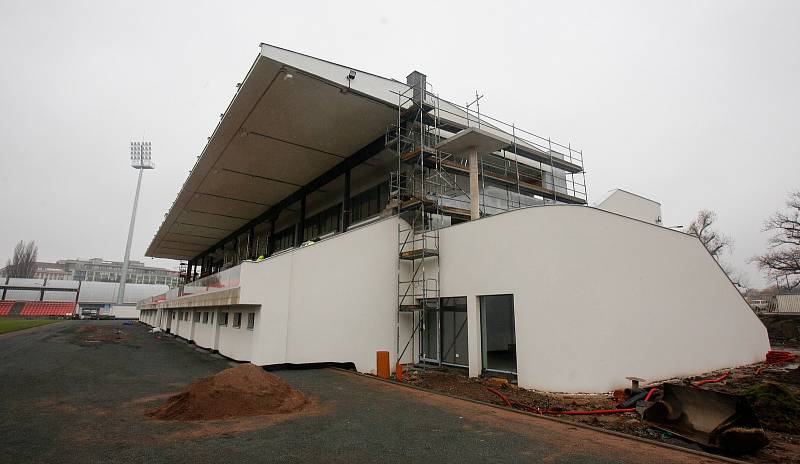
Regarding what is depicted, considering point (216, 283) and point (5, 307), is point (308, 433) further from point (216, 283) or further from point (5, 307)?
point (5, 307)

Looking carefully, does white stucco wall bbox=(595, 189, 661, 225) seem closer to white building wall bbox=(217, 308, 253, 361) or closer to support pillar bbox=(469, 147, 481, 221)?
support pillar bbox=(469, 147, 481, 221)

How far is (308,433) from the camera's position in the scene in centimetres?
579

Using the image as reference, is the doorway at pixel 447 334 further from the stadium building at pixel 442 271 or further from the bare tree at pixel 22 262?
the bare tree at pixel 22 262

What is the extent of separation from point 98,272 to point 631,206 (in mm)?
119117

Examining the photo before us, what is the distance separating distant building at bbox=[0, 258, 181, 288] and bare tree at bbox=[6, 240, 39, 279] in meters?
4.23

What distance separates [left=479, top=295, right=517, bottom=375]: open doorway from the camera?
37.5 ft

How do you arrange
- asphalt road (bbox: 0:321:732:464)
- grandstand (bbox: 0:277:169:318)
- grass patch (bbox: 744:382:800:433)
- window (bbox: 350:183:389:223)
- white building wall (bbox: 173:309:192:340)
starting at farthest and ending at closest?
1. grandstand (bbox: 0:277:169:318)
2. white building wall (bbox: 173:309:192:340)
3. window (bbox: 350:183:389:223)
4. grass patch (bbox: 744:382:800:433)
5. asphalt road (bbox: 0:321:732:464)

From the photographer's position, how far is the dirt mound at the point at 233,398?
6715 millimetres

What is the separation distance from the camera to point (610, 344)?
949 cm

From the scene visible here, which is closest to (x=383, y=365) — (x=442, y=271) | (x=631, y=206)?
(x=442, y=271)

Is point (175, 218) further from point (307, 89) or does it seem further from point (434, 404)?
point (434, 404)

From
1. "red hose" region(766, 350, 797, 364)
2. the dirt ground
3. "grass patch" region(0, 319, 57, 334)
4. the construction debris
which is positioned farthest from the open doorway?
"grass patch" region(0, 319, 57, 334)

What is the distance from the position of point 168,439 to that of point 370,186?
15278 millimetres

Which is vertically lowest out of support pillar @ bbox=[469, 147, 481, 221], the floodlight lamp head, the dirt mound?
the dirt mound
